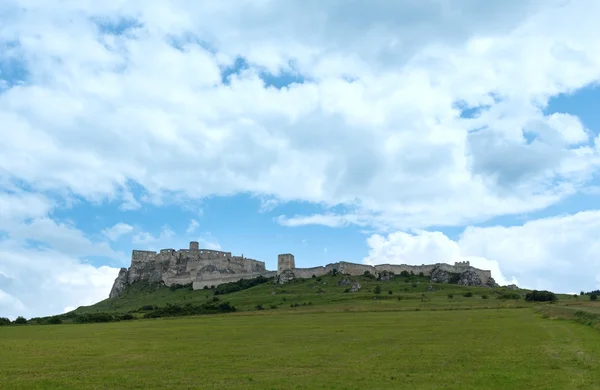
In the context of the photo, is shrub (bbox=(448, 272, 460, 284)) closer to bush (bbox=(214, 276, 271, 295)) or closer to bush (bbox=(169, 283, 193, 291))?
bush (bbox=(214, 276, 271, 295))

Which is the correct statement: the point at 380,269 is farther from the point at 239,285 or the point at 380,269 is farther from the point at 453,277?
the point at 239,285

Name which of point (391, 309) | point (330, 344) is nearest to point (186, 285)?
point (391, 309)

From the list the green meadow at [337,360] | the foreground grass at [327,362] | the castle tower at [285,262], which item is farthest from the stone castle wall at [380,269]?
the foreground grass at [327,362]

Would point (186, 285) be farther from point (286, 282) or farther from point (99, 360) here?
point (99, 360)

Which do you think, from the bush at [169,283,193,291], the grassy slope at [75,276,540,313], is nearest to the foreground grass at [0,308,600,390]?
the grassy slope at [75,276,540,313]

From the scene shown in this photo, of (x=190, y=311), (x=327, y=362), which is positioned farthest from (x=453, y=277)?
(x=327, y=362)

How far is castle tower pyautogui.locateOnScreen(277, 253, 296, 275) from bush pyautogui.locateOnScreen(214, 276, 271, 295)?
6022 mm

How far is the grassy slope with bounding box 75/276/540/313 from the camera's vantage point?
10281 cm

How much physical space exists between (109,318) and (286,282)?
76601 millimetres

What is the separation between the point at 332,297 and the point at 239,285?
62.4 metres

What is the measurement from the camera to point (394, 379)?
2523cm

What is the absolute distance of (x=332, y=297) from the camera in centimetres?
12325

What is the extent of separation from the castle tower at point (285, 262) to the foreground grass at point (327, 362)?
137921 mm

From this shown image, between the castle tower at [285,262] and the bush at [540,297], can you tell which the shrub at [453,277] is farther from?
the castle tower at [285,262]
